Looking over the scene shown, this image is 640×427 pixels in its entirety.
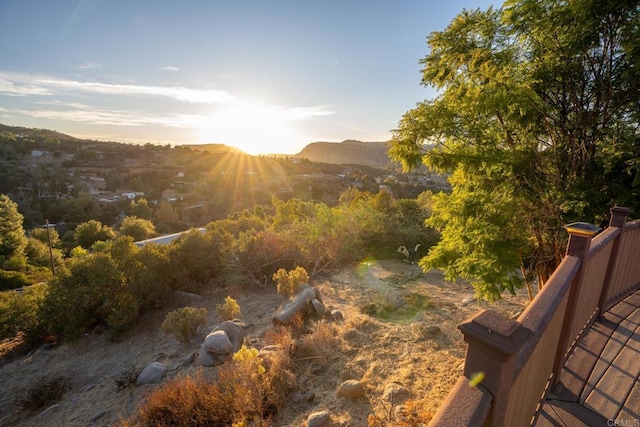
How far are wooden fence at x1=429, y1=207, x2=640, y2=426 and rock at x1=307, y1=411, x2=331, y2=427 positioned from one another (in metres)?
2.29

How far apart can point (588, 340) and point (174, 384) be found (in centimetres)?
522

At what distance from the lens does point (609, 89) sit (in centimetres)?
388

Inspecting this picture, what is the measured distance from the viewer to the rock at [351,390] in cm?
380

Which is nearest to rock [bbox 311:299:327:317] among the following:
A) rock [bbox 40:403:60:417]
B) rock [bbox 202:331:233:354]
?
rock [bbox 202:331:233:354]

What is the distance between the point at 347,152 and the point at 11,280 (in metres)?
95.0

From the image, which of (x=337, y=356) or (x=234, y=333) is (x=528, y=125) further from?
(x=234, y=333)

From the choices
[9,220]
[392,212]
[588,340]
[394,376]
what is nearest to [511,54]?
[588,340]

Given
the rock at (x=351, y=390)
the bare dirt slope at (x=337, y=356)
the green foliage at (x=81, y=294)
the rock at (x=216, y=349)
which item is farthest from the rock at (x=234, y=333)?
the green foliage at (x=81, y=294)

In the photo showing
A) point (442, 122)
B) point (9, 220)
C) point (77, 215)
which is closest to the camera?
point (442, 122)

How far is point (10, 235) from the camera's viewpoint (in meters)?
25.6

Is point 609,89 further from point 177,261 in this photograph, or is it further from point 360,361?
point 177,261

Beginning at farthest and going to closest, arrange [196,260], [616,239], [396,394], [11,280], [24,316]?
[11,280] → [196,260] → [24,316] → [396,394] → [616,239]

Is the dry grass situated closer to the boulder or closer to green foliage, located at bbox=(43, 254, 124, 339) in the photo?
the boulder

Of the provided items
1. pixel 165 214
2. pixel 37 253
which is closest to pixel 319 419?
pixel 37 253
